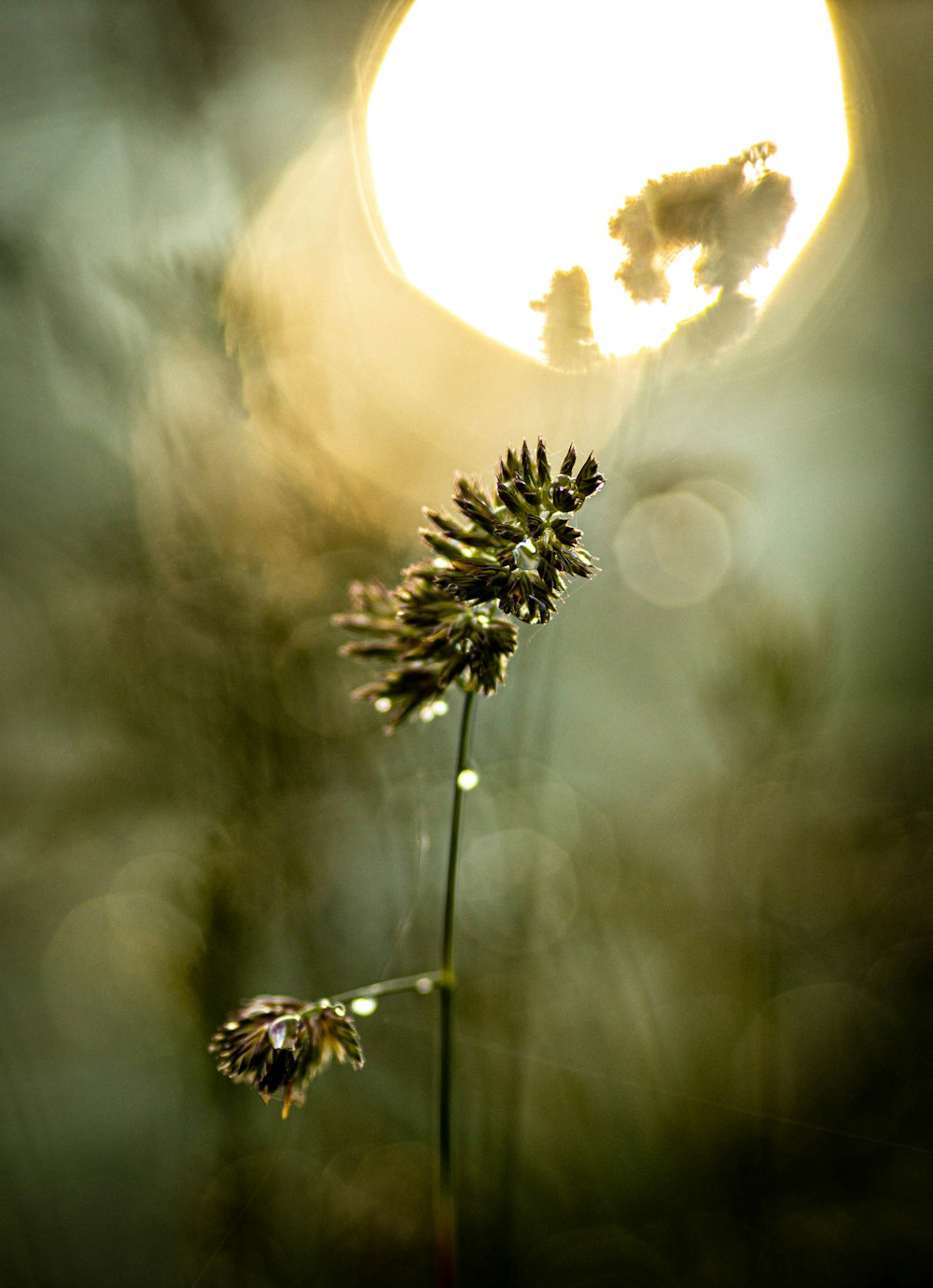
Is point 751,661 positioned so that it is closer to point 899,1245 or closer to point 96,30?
point 899,1245

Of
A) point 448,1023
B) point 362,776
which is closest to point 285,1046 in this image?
point 448,1023

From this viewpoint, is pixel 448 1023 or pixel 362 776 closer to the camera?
pixel 448 1023

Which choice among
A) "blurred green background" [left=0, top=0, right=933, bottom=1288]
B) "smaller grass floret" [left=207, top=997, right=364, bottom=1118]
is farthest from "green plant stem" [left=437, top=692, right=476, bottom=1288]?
"blurred green background" [left=0, top=0, right=933, bottom=1288]

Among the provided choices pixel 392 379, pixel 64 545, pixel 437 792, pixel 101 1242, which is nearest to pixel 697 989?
pixel 437 792

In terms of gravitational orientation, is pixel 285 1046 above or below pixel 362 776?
below

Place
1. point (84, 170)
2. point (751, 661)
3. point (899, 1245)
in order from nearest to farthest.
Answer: point (899, 1245) < point (751, 661) < point (84, 170)

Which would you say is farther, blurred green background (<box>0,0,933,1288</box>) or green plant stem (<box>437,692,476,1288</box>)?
blurred green background (<box>0,0,933,1288</box>)

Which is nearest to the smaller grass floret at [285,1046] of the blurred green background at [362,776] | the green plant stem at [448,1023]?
the green plant stem at [448,1023]

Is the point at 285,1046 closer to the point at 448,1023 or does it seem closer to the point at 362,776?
the point at 448,1023

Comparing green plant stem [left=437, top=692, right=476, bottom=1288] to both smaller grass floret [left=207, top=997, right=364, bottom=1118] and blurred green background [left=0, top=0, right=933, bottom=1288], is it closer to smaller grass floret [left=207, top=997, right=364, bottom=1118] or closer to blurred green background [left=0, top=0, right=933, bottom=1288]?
smaller grass floret [left=207, top=997, right=364, bottom=1118]
